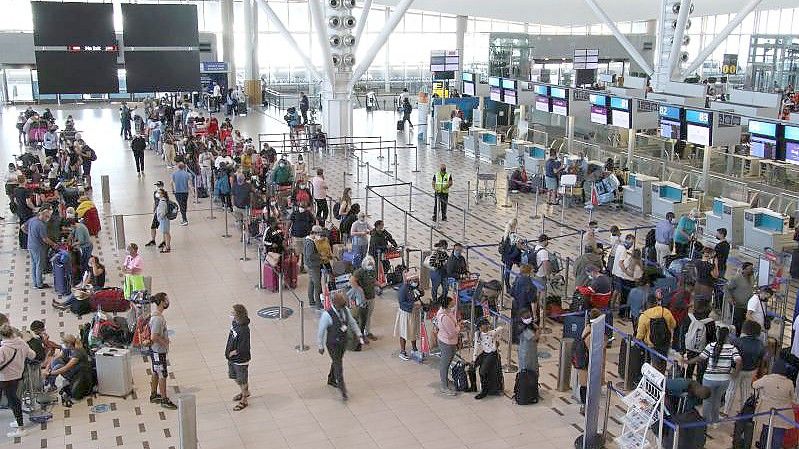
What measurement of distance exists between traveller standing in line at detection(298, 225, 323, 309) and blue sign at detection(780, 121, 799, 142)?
11.6m

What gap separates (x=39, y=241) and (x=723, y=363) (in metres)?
11.5

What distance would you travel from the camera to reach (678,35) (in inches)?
1224

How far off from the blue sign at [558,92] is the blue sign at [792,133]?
8.82 m

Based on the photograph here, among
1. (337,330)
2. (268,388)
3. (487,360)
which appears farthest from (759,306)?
(268,388)

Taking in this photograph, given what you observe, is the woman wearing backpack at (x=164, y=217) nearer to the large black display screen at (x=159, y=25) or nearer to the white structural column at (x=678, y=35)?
the large black display screen at (x=159, y=25)

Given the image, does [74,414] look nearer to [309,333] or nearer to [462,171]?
[309,333]

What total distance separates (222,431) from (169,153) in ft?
61.1

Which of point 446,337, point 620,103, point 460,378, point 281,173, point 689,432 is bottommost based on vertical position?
point 460,378

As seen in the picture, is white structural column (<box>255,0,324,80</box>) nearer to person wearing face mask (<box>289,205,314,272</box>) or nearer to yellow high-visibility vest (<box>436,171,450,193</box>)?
yellow high-visibility vest (<box>436,171,450,193</box>)

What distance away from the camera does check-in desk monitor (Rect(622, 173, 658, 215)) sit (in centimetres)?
2220

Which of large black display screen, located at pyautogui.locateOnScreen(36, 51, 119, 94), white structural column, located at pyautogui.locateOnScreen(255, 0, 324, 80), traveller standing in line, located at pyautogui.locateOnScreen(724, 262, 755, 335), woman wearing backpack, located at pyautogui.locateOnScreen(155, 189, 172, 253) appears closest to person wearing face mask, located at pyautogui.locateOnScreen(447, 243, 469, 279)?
traveller standing in line, located at pyautogui.locateOnScreen(724, 262, 755, 335)

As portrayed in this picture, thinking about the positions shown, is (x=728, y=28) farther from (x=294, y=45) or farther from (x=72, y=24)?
(x=72, y=24)

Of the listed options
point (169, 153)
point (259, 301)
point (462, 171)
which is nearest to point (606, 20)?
point (462, 171)

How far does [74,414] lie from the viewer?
34.5 feet
